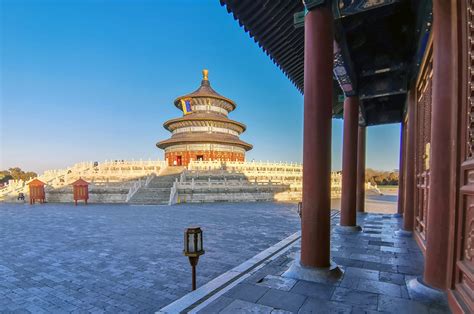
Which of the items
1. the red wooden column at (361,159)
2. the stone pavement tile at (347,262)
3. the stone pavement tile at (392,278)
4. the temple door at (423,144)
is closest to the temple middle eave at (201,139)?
the red wooden column at (361,159)

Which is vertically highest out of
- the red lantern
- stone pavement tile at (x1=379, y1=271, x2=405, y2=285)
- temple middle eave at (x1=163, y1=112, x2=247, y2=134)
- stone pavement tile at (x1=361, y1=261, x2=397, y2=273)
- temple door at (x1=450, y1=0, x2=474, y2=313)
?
temple middle eave at (x1=163, y1=112, x2=247, y2=134)

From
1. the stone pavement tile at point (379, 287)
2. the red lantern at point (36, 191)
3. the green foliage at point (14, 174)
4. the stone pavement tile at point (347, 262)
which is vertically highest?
the stone pavement tile at point (379, 287)

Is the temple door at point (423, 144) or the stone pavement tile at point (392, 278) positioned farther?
the temple door at point (423, 144)

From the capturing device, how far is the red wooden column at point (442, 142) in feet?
10.9

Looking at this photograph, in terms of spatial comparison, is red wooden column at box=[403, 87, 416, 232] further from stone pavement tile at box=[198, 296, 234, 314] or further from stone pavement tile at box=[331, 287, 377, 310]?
stone pavement tile at box=[198, 296, 234, 314]

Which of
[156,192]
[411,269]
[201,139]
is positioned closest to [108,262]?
[411,269]

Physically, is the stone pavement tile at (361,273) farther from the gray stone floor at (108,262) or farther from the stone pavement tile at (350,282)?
the gray stone floor at (108,262)

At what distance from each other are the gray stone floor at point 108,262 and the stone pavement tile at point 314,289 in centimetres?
163

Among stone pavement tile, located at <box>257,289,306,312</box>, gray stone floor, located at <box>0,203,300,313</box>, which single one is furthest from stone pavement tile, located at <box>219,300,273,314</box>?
gray stone floor, located at <box>0,203,300,313</box>

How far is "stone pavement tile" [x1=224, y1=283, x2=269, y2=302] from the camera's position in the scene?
3.59m

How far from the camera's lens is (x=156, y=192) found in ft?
67.1

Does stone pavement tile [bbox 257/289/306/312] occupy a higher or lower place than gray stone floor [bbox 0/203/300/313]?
higher

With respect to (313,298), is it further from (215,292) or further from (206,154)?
(206,154)

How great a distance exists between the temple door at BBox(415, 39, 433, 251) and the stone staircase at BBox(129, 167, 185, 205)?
15.3 m
